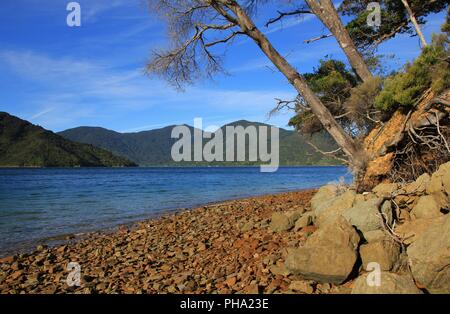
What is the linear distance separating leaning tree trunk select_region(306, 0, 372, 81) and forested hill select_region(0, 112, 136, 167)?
418 ft

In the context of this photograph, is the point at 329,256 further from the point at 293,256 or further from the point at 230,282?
the point at 230,282

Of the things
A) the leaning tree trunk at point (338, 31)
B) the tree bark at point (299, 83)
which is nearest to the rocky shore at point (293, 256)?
the tree bark at point (299, 83)

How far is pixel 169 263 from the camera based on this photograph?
6.89 metres

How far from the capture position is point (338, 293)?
4715 millimetres

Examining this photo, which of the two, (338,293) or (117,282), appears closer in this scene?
(338,293)

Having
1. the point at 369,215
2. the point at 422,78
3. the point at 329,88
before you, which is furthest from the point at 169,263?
the point at 329,88

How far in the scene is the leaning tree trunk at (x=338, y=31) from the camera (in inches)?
410

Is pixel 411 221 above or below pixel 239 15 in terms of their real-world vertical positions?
below

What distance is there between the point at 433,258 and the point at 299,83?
592 centimetres

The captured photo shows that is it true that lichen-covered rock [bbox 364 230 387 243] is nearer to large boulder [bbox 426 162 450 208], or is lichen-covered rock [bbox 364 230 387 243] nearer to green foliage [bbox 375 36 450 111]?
large boulder [bbox 426 162 450 208]

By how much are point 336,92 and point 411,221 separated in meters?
7.44
